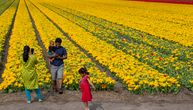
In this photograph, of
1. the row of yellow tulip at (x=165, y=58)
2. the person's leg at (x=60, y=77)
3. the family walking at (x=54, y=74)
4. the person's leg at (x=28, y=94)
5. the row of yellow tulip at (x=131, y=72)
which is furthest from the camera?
the row of yellow tulip at (x=165, y=58)

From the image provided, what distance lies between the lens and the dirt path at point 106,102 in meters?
10.6

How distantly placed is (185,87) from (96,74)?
3073mm

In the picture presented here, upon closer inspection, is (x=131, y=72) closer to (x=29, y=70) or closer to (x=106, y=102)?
(x=106, y=102)

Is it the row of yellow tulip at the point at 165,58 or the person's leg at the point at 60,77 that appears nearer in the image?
the person's leg at the point at 60,77

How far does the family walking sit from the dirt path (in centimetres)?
37

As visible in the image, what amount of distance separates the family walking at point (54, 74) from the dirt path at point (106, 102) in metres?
0.37

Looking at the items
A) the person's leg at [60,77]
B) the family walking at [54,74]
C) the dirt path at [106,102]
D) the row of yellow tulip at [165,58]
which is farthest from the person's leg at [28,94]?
the row of yellow tulip at [165,58]

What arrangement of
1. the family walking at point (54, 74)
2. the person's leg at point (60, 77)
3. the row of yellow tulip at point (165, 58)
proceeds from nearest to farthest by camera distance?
the family walking at point (54, 74) < the person's leg at point (60, 77) < the row of yellow tulip at point (165, 58)

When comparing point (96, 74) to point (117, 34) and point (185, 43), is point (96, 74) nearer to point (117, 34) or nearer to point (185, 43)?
point (185, 43)

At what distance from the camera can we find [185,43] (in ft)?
68.7

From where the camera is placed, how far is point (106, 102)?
11094 mm

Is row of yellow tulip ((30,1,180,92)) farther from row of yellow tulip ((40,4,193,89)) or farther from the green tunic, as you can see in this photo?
the green tunic

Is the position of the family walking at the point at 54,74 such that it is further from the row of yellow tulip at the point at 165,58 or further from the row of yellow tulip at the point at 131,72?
the row of yellow tulip at the point at 165,58

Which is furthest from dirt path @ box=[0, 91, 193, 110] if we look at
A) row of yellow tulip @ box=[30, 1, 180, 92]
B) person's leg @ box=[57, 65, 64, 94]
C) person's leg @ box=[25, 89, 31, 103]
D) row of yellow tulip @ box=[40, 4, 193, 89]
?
row of yellow tulip @ box=[40, 4, 193, 89]
